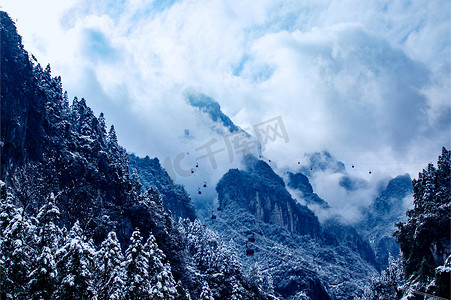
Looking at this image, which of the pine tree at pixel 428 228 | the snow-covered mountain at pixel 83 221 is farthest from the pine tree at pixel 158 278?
the pine tree at pixel 428 228

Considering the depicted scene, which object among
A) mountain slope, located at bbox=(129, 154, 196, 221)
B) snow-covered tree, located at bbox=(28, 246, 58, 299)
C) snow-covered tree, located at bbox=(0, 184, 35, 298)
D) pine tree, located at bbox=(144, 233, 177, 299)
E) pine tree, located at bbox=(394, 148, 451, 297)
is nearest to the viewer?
snow-covered tree, located at bbox=(0, 184, 35, 298)

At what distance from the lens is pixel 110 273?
2606 cm

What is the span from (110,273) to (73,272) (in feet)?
14.7

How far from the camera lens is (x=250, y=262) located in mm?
127562

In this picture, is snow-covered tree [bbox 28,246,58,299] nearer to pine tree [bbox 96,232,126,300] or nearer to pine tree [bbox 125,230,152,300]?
pine tree [bbox 96,232,126,300]

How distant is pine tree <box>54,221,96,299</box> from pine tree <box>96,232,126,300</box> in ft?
6.30

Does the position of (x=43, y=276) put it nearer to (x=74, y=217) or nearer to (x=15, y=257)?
(x=15, y=257)

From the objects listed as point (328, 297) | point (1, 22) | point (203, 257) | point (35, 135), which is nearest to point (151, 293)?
point (203, 257)

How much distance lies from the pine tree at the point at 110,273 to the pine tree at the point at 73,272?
6.30 feet

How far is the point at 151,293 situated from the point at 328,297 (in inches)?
4062

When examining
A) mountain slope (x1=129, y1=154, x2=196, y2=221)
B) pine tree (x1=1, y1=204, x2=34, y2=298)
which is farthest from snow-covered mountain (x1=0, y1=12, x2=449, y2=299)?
mountain slope (x1=129, y1=154, x2=196, y2=221)

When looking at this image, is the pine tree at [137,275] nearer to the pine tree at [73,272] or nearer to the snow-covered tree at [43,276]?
the pine tree at [73,272]

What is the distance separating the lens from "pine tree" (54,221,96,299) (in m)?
21.8

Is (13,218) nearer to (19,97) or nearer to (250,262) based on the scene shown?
(19,97)
